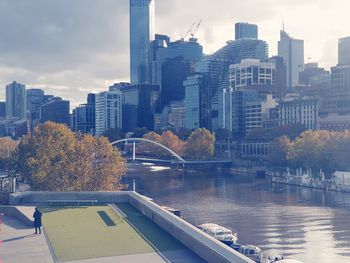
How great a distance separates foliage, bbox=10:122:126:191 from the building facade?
384ft

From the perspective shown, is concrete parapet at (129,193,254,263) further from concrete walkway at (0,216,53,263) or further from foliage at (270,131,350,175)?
foliage at (270,131,350,175)

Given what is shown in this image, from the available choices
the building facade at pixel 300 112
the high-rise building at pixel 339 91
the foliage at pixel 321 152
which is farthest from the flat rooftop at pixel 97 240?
the high-rise building at pixel 339 91

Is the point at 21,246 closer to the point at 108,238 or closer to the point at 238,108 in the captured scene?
the point at 108,238

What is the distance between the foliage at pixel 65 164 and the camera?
50.8 meters

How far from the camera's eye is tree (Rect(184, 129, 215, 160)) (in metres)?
146

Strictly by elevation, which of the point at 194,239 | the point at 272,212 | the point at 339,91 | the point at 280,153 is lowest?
the point at 272,212

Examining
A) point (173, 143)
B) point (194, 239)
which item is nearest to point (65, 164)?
point (194, 239)

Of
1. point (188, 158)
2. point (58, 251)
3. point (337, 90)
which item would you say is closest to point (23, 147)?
point (58, 251)

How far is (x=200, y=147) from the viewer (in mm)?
146625

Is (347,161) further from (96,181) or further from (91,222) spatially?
(91,222)

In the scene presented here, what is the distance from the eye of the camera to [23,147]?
58.8 m

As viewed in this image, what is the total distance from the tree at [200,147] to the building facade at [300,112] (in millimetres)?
35042

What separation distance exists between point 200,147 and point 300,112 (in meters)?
43.3

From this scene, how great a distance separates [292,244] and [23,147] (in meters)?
33.0
